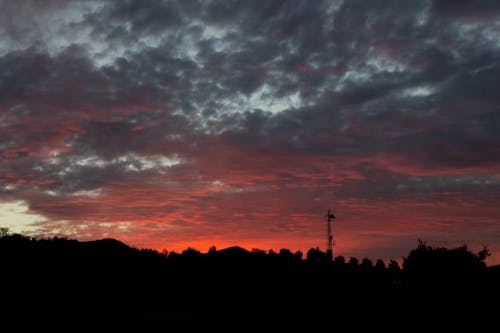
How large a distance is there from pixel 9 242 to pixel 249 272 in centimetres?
2159

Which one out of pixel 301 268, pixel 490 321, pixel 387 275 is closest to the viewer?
pixel 490 321

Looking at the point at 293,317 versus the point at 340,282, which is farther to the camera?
the point at 340,282

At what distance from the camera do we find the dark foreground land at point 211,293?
2552cm

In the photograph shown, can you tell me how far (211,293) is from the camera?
139ft

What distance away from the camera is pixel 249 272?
156 feet

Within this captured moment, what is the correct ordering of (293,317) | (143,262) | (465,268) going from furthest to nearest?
(465,268) → (143,262) → (293,317)

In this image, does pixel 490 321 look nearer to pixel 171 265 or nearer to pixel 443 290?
pixel 443 290

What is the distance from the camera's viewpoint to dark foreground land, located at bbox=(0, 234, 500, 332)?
2552 centimetres

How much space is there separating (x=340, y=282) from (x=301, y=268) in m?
7.54

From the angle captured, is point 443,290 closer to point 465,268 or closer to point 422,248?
point 465,268

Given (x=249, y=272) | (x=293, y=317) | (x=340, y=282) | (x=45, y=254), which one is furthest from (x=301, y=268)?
(x=45, y=254)

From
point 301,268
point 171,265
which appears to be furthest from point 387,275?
point 171,265

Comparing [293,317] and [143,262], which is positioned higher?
[143,262]

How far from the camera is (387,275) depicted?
79062 millimetres
